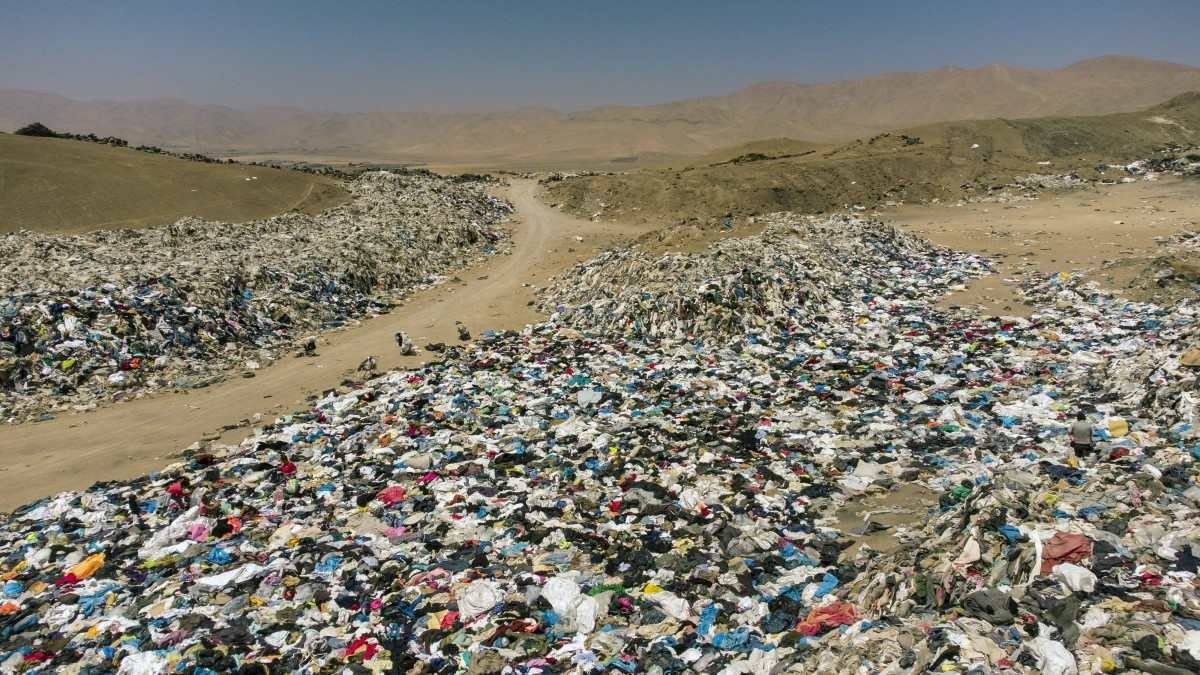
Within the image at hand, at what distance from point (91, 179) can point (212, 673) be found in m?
27.3

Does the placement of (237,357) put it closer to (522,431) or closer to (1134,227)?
(522,431)

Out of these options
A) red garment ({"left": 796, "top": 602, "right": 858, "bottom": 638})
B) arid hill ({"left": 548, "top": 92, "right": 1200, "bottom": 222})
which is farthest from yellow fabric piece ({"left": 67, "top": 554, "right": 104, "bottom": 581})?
arid hill ({"left": 548, "top": 92, "right": 1200, "bottom": 222})

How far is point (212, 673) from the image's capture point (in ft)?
14.8

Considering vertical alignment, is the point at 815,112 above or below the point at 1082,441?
above

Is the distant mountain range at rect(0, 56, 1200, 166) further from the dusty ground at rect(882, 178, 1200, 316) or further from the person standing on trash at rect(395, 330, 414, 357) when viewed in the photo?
the person standing on trash at rect(395, 330, 414, 357)

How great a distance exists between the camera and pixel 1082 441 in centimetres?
635

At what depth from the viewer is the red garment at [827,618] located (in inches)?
173

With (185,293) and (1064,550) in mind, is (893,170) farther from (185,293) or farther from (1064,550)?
(1064,550)

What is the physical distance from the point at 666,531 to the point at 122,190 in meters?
27.1

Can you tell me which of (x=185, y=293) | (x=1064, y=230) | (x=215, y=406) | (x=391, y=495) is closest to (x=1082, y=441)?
(x=391, y=495)

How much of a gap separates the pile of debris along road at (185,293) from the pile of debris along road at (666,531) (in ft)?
12.8

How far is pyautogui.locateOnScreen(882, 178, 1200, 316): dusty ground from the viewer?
1351cm

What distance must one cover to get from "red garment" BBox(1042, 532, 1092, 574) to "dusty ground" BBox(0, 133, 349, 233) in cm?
2582

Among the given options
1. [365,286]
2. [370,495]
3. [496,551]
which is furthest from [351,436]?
[365,286]
